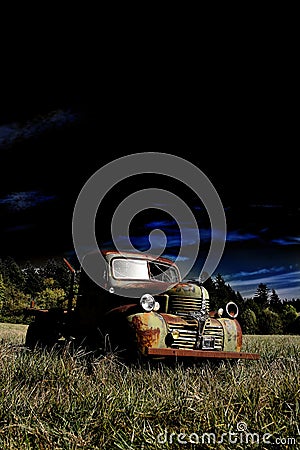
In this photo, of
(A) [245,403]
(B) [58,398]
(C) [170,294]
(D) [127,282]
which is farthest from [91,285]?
(A) [245,403]

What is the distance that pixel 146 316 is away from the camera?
7691mm

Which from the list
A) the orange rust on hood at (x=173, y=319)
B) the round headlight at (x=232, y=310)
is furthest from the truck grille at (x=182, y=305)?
the round headlight at (x=232, y=310)

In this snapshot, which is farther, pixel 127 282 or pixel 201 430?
pixel 127 282

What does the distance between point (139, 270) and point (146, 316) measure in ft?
5.65

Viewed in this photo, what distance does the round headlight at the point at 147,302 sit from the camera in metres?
7.82

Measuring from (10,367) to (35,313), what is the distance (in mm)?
5234

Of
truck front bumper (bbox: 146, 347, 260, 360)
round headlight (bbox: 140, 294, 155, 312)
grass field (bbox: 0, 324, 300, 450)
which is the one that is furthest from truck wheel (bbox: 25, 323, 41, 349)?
grass field (bbox: 0, 324, 300, 450)

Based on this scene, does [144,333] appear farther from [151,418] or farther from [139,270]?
[151,418]

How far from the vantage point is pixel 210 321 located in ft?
28.5

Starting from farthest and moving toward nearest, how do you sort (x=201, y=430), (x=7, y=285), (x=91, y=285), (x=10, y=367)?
(x=7, y=285) < (x=91, y=285) < (x=10, y=367) < (x=201, y=430)

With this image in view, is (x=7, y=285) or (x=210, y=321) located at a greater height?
(x=210, y=321)

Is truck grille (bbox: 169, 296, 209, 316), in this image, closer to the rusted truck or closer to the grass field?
the rusted truck

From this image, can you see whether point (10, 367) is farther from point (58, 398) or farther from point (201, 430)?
point (201, 430)

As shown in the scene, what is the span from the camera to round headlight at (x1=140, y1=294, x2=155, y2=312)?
25.7ft
